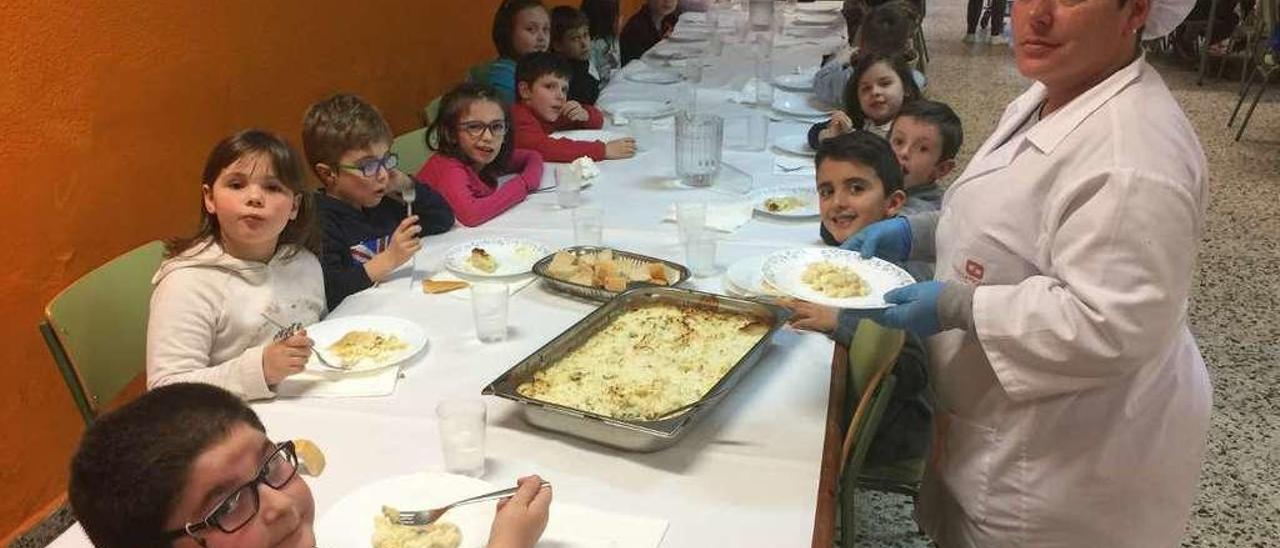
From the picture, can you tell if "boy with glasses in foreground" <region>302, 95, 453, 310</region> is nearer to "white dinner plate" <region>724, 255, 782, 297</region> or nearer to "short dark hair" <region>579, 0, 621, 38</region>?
"white dinner plate" <region>724, 255, 782, 297</region>

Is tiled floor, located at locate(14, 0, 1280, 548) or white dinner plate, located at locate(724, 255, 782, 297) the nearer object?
white dinner plate, located at locate(724, 255, 782, 297)

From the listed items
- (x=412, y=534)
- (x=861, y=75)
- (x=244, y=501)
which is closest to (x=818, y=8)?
(x=861, y=75)

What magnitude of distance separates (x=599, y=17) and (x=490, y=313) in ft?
12.2

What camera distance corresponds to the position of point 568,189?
257 centimetres

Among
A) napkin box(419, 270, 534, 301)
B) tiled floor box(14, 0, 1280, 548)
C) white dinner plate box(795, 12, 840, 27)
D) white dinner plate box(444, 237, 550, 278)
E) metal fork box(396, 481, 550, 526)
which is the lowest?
tiled floor box(14, 0, 1280, 548)

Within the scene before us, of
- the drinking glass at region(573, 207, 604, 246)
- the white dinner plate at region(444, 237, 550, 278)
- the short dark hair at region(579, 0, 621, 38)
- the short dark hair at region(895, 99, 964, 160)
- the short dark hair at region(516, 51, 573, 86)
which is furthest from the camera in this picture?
the short dark hair at region(579, 0, 621, 38)

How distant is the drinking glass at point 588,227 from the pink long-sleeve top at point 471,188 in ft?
1.14

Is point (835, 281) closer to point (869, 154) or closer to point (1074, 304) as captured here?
point (869, 154)

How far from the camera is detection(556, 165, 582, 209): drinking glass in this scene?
258 centimetres

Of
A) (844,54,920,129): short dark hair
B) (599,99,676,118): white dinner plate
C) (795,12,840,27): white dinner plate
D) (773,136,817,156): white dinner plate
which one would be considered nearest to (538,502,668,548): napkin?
(773,136,817,156): white dinner plate

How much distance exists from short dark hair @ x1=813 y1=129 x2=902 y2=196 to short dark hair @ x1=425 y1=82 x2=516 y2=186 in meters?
1.05

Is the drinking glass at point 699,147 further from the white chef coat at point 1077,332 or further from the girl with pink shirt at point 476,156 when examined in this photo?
the white chef coat at point 1077,332

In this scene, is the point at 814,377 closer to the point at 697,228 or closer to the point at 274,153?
the point at 697,228

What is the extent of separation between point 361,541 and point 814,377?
807 mm
